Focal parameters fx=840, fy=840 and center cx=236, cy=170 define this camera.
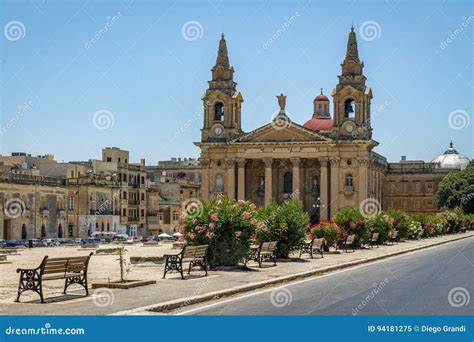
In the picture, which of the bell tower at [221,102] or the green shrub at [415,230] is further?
the bell tower at [221,102]

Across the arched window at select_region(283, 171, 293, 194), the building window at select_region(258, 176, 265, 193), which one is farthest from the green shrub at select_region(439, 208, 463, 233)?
the building window at select_region(258, 176, 265, 193)

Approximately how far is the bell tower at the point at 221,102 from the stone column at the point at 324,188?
10.2 meters

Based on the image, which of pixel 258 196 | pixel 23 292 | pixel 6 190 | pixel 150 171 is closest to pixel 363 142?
pixel 258 196

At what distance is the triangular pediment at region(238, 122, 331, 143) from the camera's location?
85.5m

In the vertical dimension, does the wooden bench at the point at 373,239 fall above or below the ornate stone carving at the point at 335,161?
below

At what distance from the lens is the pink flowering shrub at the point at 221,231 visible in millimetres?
23312

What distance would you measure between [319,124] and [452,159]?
138 feet

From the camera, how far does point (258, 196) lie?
9012cm

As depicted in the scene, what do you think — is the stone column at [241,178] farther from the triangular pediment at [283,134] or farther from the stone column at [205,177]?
the stone column at [205,177]

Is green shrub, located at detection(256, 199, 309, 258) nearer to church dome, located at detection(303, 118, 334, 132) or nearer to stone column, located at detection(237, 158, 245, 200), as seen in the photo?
stone column, located at detection(237, 158, 245, 200)

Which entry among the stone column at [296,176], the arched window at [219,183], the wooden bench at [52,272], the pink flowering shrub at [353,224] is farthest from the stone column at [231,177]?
the wooden bench at [52,272]

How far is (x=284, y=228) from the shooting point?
27922mm

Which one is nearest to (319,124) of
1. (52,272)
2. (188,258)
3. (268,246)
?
(268,246)

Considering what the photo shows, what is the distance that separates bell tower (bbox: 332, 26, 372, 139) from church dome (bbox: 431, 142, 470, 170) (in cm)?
4768
